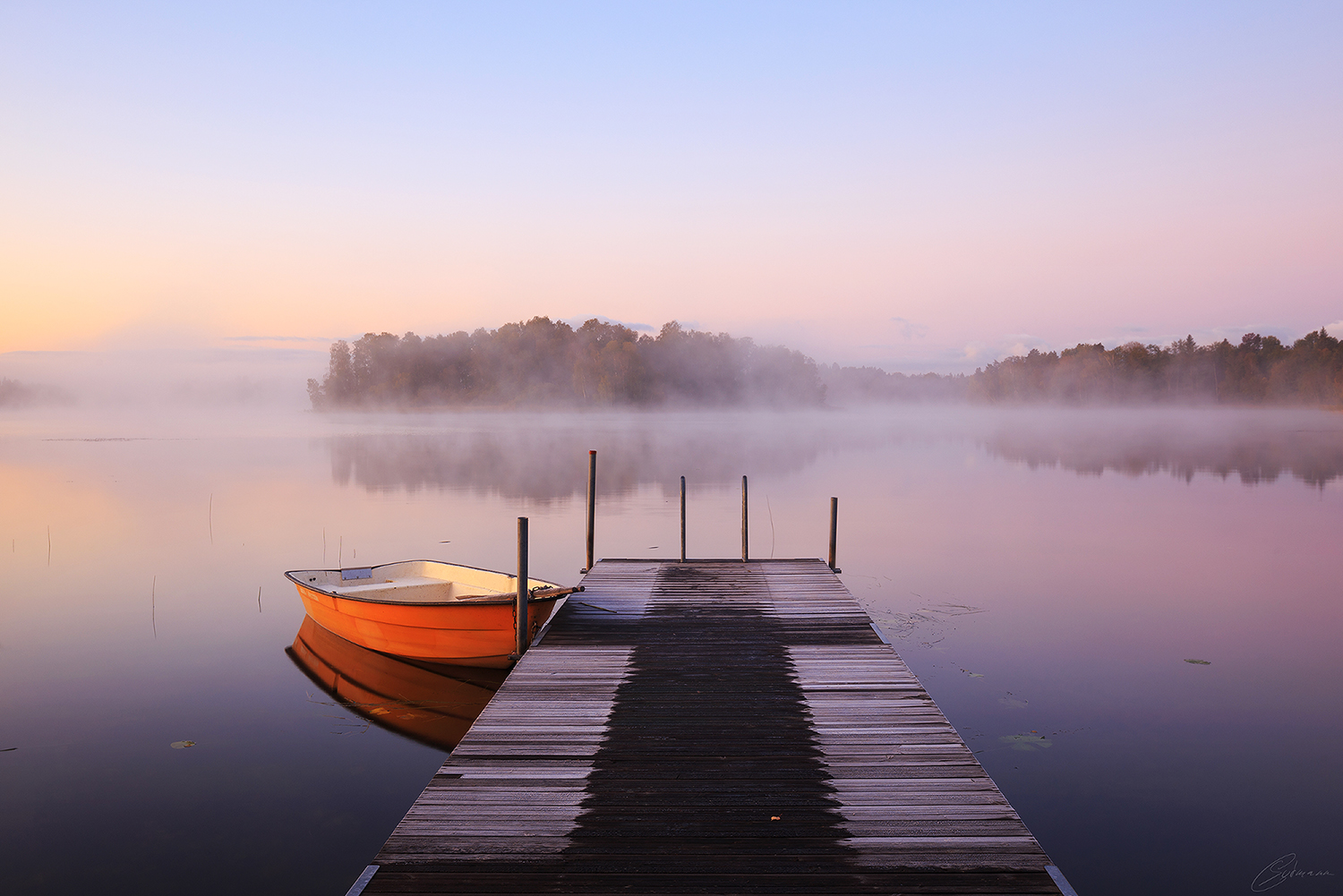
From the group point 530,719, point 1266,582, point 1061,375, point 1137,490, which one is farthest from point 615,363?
point 530,719

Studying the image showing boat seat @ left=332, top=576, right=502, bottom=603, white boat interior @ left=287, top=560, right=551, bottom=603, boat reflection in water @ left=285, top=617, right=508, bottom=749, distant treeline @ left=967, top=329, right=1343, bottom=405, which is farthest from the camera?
distant treeline @ left=967, top=329, right=1343, bottom=405

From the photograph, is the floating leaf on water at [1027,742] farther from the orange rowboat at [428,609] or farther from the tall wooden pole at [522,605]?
the tall wooden pole at [522,605]

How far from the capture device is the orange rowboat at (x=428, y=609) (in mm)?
10031

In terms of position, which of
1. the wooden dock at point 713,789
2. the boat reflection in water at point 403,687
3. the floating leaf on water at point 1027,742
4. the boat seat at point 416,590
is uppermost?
the wooden dock at point 713,789

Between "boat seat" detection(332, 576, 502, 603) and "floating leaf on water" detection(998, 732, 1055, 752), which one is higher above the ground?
"boat seat" detection(332, 576, 502, 603)

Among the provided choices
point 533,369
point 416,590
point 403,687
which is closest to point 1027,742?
point 403,687

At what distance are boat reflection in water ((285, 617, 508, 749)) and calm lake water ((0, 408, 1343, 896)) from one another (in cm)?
22

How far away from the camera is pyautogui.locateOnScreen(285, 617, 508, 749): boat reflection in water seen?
9414 millimetres

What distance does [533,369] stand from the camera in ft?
472

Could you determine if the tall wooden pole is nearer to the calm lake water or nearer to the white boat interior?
the white boat interior

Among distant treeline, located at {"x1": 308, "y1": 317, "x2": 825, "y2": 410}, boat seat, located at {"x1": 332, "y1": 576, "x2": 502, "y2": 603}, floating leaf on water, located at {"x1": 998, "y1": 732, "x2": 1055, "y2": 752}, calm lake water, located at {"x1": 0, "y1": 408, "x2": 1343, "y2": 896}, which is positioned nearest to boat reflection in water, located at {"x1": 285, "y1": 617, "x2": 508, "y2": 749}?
calm lake water, located at {"x1": 0, "y1": 408, "x2": 1343, "y2": 896}

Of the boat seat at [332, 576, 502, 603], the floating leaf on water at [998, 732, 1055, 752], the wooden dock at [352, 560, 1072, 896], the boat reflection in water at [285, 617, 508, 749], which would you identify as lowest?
the boat reflection in water at [285, 617, 508, 749]
